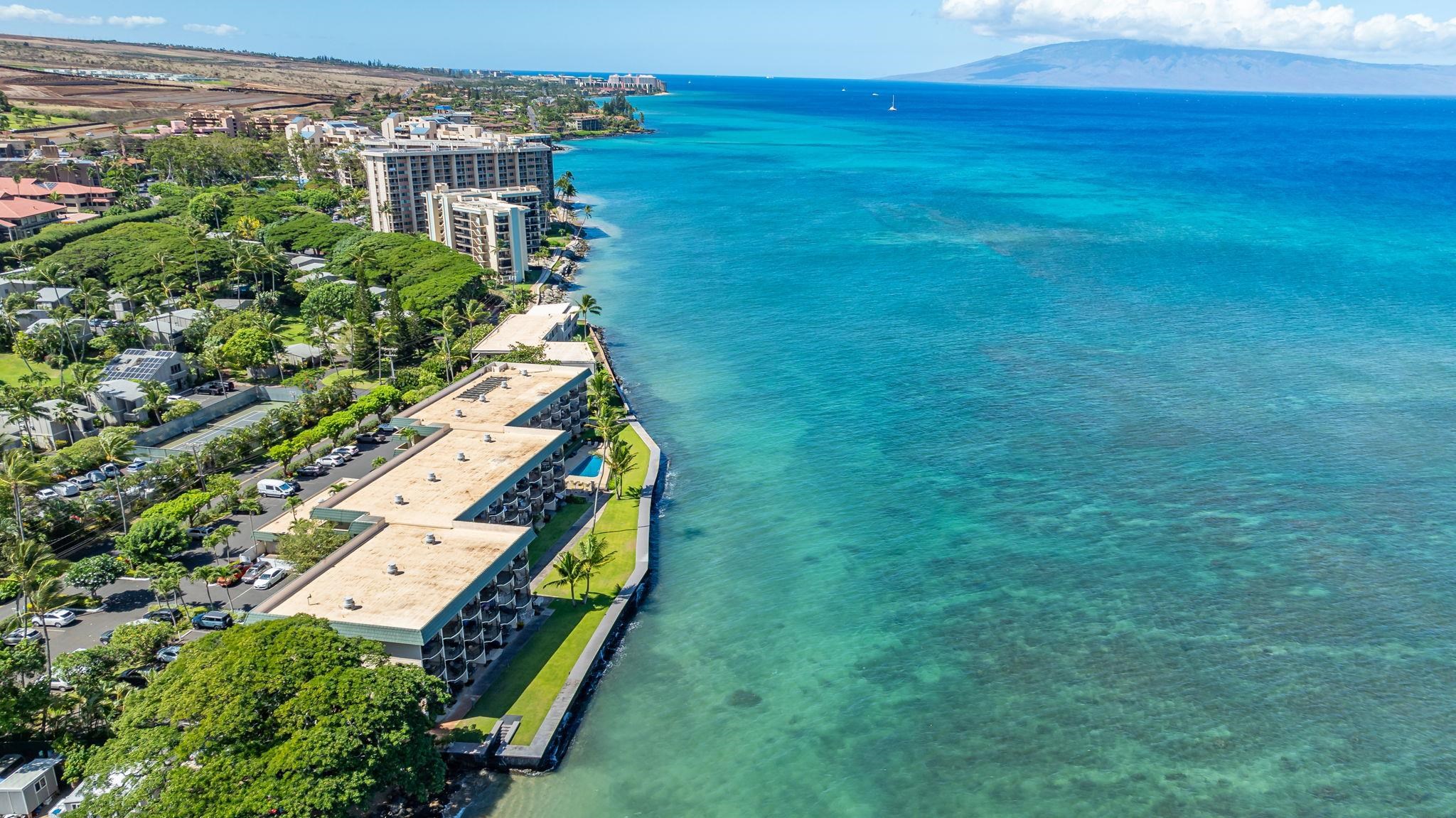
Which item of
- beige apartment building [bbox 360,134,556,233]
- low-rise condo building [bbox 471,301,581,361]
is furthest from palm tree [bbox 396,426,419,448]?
beige apartment building [bbox 360,134,556,233]

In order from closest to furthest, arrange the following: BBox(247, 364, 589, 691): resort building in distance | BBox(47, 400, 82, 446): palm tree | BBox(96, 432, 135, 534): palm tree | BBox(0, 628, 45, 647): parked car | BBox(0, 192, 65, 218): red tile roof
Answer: BBox(247, 364, 589, 691): resort building in distance < BBox(0, 628, 45, 647): parked car < BBox(96, 432, 135, 534): palm tree < BBox(47, 400, 82, 446): palm tree < BBox(0, 192, 65, 218): red tile roof

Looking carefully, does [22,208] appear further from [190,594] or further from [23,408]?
[190,594]

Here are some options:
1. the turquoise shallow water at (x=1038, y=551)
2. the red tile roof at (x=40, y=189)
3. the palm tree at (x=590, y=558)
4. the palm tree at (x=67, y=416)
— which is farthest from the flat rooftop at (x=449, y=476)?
the red tile roof at (x=40, y=189)

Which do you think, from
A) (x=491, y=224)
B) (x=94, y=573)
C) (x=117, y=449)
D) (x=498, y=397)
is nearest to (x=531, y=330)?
(x=498, y=397)

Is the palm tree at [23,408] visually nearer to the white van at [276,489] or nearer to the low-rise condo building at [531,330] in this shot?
the white van at [276,489]

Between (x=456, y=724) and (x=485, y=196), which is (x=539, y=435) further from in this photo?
(x=485, y=196)

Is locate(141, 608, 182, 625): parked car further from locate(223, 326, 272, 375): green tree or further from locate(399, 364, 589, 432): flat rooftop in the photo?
locate(223, 326, 272, 375): green tree

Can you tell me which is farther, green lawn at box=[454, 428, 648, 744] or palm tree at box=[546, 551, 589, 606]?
palm tree at box=[546, 551, 589, 606]
